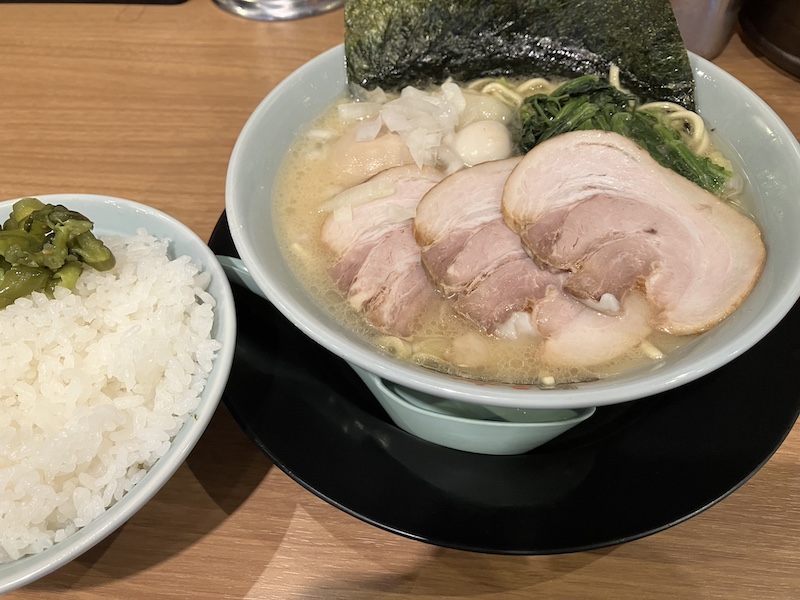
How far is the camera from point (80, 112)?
1866mm

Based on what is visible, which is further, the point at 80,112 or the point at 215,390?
the point at 80,112

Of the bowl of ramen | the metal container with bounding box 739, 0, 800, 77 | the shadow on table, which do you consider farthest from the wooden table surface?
the metal container with bounding box 739, 0, 800, 77

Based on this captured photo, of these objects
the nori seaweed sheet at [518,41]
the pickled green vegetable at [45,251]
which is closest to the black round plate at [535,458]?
the pickled green vegetable at [45,251]

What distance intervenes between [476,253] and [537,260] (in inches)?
4.2

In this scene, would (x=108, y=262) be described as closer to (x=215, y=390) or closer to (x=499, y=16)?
(x=215, y=390)

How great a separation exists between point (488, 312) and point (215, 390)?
1.58 ft

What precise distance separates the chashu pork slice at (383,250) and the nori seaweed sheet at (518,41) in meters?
0.37

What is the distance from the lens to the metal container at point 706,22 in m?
1.81

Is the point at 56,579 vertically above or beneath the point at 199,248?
beneath

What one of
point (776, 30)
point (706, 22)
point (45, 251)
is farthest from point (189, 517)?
point (776, 30)

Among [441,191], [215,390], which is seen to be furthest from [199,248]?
[441,191]

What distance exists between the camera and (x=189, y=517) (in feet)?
3.46

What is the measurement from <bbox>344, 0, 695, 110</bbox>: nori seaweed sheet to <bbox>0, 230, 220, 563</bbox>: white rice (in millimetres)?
694

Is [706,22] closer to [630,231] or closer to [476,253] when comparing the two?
[630,231]
